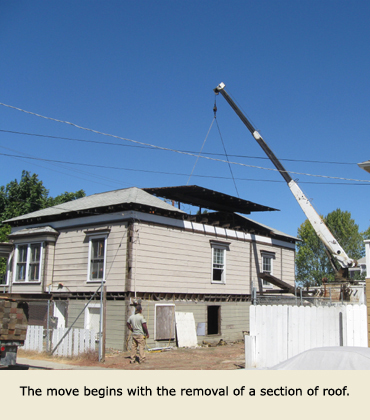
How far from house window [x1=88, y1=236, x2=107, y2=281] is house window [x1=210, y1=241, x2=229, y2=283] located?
584 centimetres

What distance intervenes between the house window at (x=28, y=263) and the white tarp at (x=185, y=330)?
23.1 ft

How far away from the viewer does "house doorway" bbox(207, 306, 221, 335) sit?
75.6ft

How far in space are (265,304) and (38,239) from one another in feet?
40.7

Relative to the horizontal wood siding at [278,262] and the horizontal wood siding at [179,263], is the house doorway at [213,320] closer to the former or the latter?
the horizontal wood siding at [179,263]

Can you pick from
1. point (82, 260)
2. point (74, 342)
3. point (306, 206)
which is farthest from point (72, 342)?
point (306, 206)

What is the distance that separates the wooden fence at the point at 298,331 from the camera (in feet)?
42.8

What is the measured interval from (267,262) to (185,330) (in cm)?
834

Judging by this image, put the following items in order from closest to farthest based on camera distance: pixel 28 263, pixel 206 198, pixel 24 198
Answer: pixel 28 263
pixel 206 198
pixel 24 198

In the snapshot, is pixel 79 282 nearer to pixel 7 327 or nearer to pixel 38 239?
pixel 38 239

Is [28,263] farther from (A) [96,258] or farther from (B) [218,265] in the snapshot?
(B) [218,265]

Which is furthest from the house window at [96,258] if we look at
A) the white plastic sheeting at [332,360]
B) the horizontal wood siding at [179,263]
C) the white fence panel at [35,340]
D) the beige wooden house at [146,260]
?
the white plastic sheeting at [332,360]

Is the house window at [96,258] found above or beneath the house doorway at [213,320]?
above

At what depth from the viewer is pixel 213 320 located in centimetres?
Result: 2384

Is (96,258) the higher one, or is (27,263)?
(96,258)
